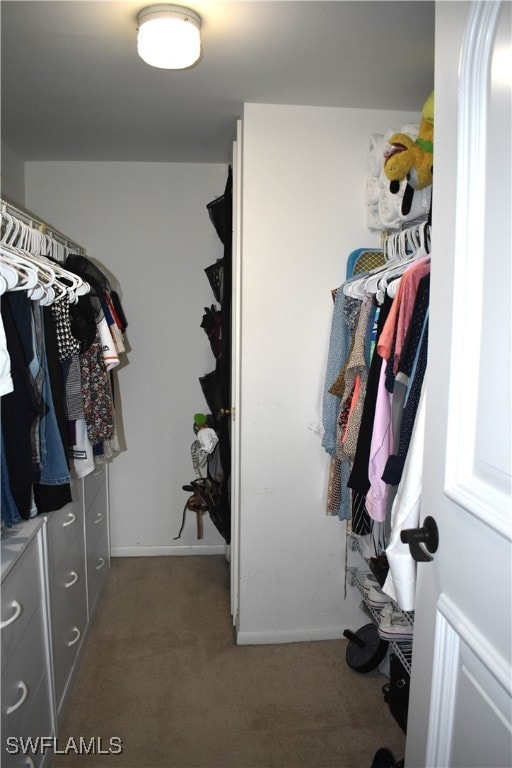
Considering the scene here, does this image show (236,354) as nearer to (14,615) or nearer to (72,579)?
(72,579)

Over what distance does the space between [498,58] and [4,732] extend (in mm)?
1763

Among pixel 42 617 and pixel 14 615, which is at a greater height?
pixel 14 615

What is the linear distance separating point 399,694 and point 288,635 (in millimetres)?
668

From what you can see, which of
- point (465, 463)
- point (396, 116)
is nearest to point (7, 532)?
point (465, 463)

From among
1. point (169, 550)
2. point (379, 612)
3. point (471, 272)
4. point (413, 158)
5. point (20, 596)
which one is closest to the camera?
point (471, 272)

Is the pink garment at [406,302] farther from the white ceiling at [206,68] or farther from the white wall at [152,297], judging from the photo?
the white wall at [152,297]

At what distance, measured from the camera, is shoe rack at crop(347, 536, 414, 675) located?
5.71 feet

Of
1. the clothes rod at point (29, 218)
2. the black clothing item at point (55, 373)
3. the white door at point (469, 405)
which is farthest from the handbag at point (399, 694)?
the clothes rod at point (29, 218)

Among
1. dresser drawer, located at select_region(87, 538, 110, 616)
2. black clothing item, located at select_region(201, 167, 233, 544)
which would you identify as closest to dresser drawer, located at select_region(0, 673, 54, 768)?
dresser drawer, located at select_region(87, 538, 110, 616)

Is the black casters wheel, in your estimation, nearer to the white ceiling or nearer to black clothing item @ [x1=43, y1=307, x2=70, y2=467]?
black clothing item @ [x1=43, y1=307, x2=70, y2=467]

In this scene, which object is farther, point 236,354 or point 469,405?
point 236,354

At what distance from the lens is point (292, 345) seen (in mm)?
2268

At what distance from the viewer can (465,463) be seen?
35.0 inches

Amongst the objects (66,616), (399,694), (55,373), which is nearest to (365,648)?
(399,694)
